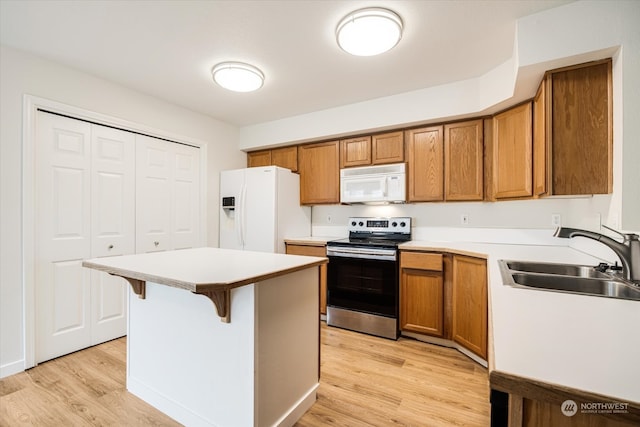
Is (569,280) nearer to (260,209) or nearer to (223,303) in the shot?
(223,303)

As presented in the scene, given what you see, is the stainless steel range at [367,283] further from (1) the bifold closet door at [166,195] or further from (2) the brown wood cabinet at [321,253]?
(1) the bifold closet door at [166,195]

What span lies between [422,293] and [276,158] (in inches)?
100

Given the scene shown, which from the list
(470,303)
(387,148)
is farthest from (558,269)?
(387,148)

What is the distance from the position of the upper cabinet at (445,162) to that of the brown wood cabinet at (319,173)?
2.91 feet

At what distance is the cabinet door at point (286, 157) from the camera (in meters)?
3.85

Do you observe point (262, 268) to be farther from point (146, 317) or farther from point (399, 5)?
point (399, 5)

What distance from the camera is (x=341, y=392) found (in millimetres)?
1970

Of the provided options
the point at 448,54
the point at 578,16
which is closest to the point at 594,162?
the point at 578,16

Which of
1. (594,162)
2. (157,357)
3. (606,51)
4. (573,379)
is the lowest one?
(157,357)

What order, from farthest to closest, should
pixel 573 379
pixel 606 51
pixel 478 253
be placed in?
1. pixel 478 253
2. pixel 606 51
3. pixel 573 379

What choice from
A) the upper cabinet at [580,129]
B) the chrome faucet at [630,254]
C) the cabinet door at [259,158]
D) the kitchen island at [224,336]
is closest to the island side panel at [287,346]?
the kitchen island at [224,336]

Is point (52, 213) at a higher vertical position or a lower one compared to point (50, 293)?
higher

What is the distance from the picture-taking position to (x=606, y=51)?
1.67 m

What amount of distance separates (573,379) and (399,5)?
6.51ft
